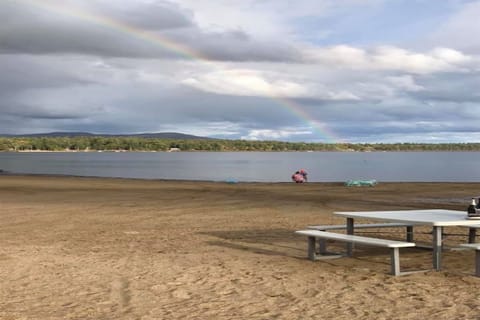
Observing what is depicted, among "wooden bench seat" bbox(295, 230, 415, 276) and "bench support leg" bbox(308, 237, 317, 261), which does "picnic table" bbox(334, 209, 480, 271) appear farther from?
"bench support leg" bbox(308, 237, 317, 261)

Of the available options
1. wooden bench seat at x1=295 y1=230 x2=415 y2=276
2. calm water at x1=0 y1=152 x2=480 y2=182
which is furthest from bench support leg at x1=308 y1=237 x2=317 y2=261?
calm water at x1=0 y1=152 x2=480 y2=182

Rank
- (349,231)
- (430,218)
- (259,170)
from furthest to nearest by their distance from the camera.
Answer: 1. (259,170)
2. (349,231)
3. (430,218)

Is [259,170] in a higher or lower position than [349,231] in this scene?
lower

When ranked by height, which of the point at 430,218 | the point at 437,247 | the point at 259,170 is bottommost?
the point at 259,170

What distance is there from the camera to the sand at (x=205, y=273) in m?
6.74

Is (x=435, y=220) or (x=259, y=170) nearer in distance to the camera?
(x=435, y=220)

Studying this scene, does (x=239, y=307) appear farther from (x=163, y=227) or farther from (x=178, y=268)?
(x=163, y=227)

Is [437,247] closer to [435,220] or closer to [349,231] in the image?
[435,220]

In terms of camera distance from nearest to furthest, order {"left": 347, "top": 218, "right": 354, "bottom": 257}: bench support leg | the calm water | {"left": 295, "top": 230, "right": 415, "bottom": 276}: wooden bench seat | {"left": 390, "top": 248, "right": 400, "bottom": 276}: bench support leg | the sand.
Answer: the sand < {"left": 295, "top": 230, "right": 415, "bottom": 276}: wooden bench seat < {"left": 390, "top": 248, "right": 400, "bottom": 276}: bench support leg < {"left": 347, "top": 218, "right": 354, "bottom": 257}: bench support leg < the calm water

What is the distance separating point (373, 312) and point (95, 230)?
8.43 m

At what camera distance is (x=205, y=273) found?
28.7 feet

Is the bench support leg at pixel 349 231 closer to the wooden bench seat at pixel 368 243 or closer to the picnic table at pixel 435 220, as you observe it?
the picnic table at pixel 435 220

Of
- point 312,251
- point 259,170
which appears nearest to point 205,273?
point 312,251

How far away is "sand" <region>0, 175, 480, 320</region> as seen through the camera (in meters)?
6.74
